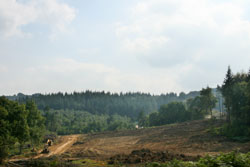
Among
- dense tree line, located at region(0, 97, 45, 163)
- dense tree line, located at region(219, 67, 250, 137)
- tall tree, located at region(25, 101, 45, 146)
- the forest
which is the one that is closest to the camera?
dense tree line, located at region(0, 97, 45, 163)

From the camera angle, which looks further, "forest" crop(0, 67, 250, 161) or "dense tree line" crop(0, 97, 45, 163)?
"forest" crop(0, 67, 250, 161)

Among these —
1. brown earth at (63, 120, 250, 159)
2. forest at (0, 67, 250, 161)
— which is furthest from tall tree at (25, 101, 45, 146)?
brown earth at (63, 120, 250, 159)

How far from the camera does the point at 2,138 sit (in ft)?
87.7

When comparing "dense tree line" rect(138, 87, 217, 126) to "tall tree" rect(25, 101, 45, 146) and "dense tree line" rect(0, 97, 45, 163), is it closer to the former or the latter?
"tall tree" rect(25, 101, 45, 146)

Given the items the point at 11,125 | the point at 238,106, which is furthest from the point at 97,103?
the point at 11,125

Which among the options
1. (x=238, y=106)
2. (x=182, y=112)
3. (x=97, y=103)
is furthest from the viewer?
(x=97, y=103)

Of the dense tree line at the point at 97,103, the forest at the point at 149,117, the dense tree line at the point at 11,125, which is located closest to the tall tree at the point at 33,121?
the forest at the point at 149,117

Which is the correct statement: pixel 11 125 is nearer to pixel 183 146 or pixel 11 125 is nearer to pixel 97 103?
pixel 183 146

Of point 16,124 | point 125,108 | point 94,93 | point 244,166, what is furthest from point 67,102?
point 244,166

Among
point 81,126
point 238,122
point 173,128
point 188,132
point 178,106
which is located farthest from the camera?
point 81,126

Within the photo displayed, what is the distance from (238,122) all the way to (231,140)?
16.7ft

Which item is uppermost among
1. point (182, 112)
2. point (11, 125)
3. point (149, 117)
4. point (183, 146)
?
point (11, 125)

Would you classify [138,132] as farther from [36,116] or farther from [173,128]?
[36,116]

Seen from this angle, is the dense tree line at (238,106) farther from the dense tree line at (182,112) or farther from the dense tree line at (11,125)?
the dense tree line at (11,125)
